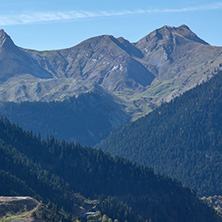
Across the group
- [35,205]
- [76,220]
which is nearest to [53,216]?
[35,205]

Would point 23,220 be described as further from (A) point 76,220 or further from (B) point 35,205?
(A) point 76,220

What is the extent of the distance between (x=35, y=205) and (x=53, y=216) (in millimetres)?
10724

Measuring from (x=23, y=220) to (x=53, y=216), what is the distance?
1089 cm

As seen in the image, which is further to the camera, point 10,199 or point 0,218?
point 10,199

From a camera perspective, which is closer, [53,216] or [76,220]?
[53,216]

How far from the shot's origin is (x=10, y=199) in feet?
583

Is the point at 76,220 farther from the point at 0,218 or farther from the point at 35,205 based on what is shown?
the point at 0,218

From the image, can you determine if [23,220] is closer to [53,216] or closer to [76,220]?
[53,216]

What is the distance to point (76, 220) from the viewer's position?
638 feet

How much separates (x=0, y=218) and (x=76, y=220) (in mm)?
38215

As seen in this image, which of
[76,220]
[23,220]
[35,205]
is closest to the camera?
[23,220]

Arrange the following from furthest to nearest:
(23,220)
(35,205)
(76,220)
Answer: (76,220), (35,205), (23,220)

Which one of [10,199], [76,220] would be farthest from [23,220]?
[76,220]

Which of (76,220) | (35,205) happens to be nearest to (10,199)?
(35,205)
